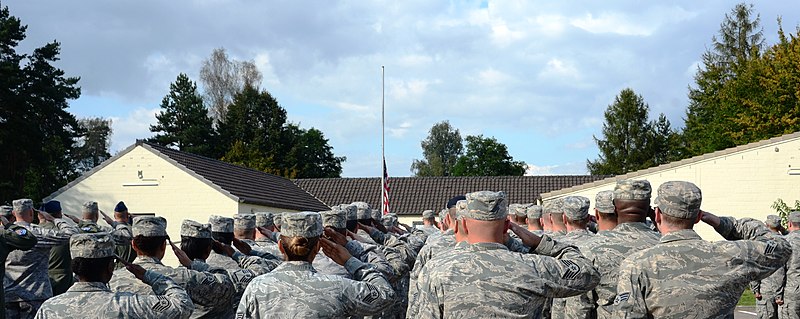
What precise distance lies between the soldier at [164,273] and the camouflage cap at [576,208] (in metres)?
2.99

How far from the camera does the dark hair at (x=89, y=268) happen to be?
5262 millimetres

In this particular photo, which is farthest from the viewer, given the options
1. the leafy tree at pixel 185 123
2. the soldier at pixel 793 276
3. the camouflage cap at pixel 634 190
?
the leafy tree at pixel 185 123

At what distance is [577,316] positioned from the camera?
7.37 metres

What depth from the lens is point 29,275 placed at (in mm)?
9484

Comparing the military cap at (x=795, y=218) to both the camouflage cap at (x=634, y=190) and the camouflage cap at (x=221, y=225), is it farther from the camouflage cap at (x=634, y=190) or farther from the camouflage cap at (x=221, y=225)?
the camouflage cap at (x=221, y=225)

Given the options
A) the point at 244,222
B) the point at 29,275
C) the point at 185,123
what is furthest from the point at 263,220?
the point at 185,123

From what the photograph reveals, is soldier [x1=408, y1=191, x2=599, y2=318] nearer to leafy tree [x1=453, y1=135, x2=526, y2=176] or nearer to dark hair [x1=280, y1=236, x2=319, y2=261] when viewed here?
dark hair [x1=280, y1=236, x2=319, y2=261]

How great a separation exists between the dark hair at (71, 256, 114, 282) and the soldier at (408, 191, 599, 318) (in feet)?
6.16

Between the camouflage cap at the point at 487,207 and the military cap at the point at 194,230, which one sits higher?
the camouflage cap at the point at 487,207

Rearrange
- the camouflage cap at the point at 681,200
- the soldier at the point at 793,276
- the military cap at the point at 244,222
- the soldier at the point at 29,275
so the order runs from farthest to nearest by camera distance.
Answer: the soldier at the point at 793,276 → the soldier at the point at 29,275 → the military cap at the point at 244,222 → the camouflage cap at the point at 681,200

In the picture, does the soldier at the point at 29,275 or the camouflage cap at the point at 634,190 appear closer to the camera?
the camouflage cap at the point at 634,190

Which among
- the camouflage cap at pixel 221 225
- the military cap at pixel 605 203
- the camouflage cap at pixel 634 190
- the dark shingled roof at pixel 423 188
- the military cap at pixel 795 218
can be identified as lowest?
the military cap at pixel 795 218

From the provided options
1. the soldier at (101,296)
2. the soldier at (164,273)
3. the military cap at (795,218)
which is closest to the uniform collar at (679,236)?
the soldier at (101,296)

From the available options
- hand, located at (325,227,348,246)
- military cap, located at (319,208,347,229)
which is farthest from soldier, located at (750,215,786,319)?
Result: hand, located at (325,227,348,246)
